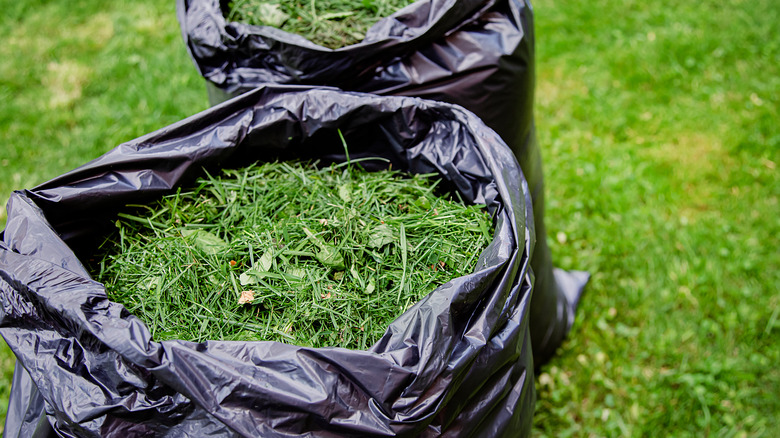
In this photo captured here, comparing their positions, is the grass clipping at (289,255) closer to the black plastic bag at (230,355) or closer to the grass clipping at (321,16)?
the black plastic bag at (230,355)

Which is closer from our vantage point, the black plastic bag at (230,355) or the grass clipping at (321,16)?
the black plastic bag at (230,355)

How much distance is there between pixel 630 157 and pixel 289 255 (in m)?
2.09

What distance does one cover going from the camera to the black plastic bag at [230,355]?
2.91ft

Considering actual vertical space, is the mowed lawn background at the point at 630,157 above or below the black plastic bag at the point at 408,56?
below

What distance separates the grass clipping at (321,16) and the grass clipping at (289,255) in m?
0.42

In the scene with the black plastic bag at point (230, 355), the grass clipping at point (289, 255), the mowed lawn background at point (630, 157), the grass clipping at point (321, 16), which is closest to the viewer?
the black plastic bag at point (230, 355)

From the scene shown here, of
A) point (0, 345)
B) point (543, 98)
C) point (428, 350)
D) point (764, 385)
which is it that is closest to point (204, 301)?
point (428, 350)

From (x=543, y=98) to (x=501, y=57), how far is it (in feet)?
5.63

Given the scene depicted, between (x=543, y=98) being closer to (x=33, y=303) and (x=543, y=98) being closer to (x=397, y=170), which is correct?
(x=397, y=170)

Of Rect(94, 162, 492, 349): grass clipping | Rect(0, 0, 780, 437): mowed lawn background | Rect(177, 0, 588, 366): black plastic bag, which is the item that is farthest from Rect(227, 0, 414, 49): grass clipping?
Rect(0, 0, 780, 437): mowed lawn background

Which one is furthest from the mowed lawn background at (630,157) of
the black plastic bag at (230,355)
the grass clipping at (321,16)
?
the grass clipping at (321,16)

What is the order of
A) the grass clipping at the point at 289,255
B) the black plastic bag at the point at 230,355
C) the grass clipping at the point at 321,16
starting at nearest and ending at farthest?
the black plastic bag at the point at 230,355 < the grass clipping at the point at 289,255 < the grass clipping at the point at 321,16

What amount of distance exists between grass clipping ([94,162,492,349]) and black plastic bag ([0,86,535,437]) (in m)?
0.10

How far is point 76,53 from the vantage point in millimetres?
3340
